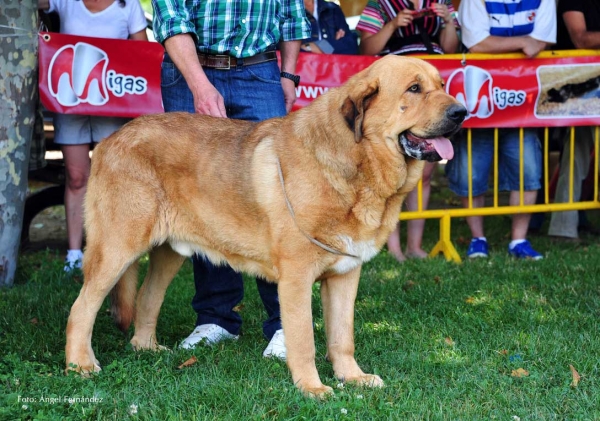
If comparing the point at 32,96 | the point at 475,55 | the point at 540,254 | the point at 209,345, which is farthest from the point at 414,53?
the point at 209,345

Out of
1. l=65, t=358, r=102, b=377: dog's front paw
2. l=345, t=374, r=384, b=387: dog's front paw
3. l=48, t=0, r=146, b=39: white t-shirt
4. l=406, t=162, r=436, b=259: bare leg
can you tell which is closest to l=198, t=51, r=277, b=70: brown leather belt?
l=65, t=358, r=102, b=377: dog's front paw

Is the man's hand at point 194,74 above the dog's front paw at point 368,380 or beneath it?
above

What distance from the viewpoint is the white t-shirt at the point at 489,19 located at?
24.5 feet

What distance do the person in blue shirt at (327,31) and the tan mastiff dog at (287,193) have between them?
3.59 m

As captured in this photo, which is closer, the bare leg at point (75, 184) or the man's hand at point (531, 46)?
the bare leg at point (75, 184)

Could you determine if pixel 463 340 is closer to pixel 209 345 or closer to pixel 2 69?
pixel 209 345

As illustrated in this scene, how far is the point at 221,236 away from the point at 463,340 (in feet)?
5.36

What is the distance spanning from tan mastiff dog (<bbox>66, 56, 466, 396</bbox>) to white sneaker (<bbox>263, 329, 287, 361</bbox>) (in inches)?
15.6

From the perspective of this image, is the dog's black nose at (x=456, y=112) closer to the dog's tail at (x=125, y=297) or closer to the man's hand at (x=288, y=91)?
the man's hand at (x=288, y=91)

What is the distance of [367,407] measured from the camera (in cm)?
372

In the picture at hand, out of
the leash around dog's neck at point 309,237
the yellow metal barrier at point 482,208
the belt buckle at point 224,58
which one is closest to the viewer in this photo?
the leash around dog's neck at point 309,237

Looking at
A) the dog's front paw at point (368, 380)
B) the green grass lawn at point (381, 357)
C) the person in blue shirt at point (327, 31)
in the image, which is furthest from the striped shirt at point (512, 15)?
the dog's front paw at point (368, 380)

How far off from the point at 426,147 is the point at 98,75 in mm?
4017

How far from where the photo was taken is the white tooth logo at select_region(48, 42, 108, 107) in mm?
6770
